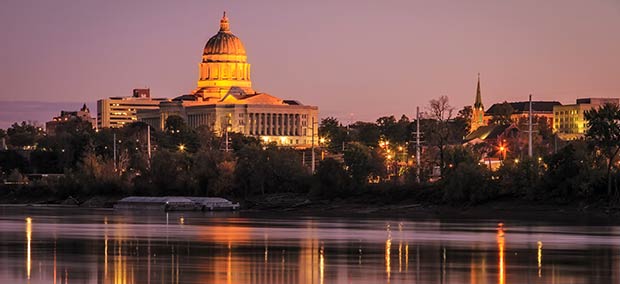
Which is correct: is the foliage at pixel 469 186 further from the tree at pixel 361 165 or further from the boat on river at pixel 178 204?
the boat on river at pixel 178 204

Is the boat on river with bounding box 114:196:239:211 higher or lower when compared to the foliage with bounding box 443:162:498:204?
lower

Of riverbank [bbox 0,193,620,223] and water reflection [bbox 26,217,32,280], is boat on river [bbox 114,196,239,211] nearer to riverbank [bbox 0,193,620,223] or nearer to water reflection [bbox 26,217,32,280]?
riverbank [bbox 0,193,620,223]

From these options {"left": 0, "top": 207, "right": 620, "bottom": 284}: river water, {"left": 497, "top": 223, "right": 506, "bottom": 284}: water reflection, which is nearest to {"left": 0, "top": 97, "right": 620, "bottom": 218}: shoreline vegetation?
{"left": 0, "top": 207, "right": 620, "bottom": 284}: river water

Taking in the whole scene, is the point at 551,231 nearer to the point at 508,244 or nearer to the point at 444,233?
the point at 444,233

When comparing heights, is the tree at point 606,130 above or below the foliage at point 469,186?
above

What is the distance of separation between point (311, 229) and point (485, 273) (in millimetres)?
31537

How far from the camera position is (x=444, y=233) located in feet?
254

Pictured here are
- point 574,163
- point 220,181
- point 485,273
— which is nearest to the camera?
point 485,273

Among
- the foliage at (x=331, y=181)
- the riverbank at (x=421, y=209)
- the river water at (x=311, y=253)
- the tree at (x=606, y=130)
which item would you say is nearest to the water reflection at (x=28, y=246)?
the river water at (x=311, y=253)

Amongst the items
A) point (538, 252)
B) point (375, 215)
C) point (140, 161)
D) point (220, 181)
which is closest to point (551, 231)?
point (538, 252)

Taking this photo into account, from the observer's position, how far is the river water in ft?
167

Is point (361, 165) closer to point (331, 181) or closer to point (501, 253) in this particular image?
point (331, 181)

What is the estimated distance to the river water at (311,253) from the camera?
50.8m

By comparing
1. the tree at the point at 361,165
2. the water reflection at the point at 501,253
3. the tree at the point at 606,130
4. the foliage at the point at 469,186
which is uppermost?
the tree at the point at 606,130
